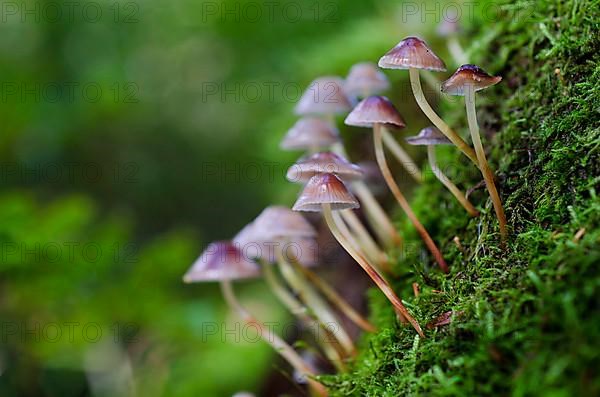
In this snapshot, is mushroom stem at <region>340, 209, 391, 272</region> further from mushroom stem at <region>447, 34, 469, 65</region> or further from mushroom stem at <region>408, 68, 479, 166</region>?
mushroom stem at <region>447, 34, 469, 65</region>

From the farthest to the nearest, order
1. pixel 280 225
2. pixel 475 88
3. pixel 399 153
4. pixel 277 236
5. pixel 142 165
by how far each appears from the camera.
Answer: pixel 142 165, pixel 399 153, pixel 277 236, pixel 280 225, pixel 475 88

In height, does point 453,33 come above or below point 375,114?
above

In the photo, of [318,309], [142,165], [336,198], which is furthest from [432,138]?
[142,165]

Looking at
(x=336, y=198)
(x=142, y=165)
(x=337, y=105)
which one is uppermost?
(x=337, y=105)

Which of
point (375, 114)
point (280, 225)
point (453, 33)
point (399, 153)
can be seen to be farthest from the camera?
point (453, 33)

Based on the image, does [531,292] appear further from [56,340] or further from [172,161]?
[172,161]

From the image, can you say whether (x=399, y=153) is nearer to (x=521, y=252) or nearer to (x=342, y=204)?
(x=342, y=204)

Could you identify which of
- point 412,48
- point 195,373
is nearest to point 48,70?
point 195,373

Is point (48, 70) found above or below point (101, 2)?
below
